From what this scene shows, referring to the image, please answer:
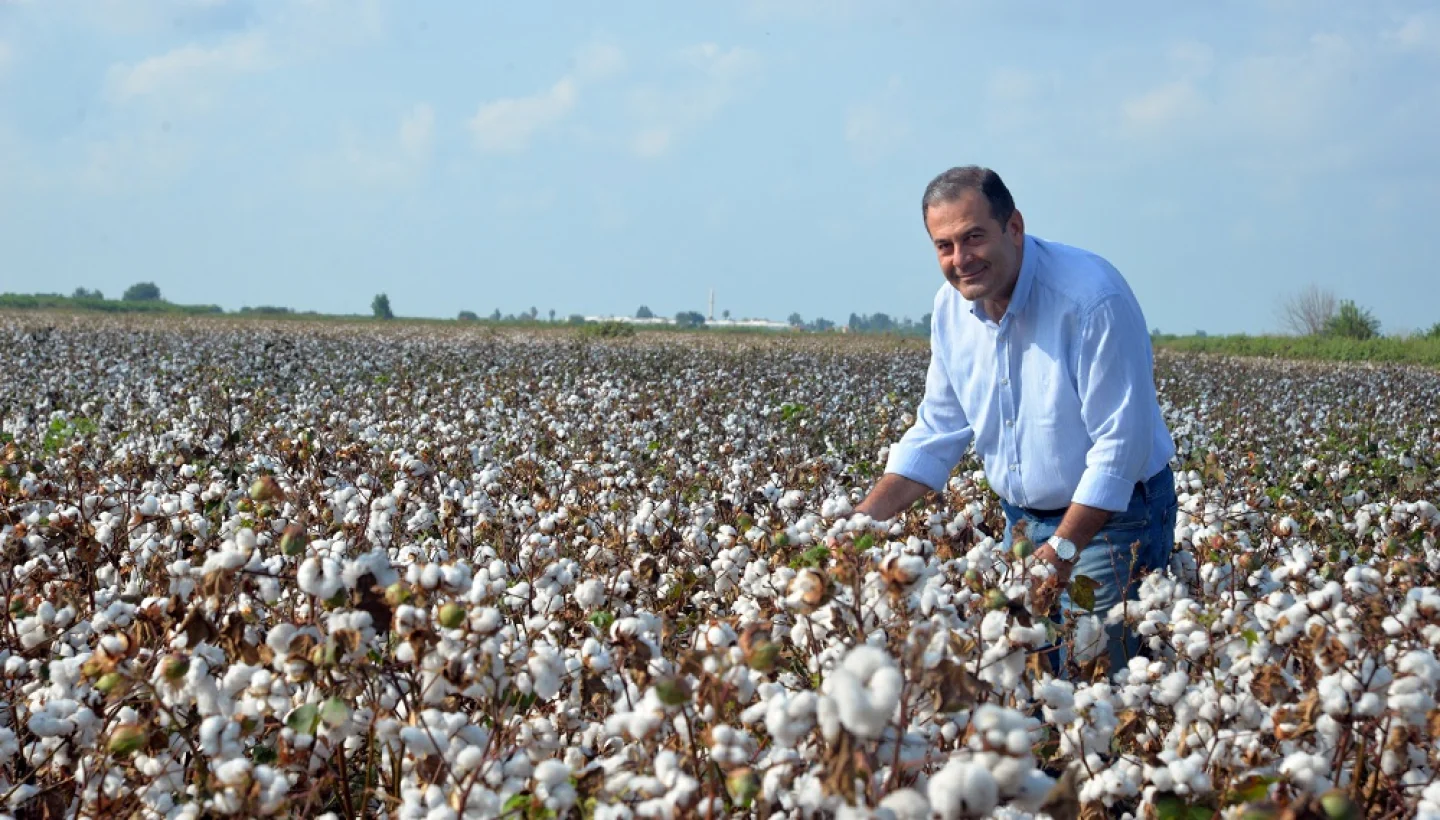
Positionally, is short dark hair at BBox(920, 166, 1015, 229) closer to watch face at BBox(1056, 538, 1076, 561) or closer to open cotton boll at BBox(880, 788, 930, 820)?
watch face at BBox(1056, 538, 1076, 561)

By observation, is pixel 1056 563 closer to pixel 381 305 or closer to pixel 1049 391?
pixel 1049 391

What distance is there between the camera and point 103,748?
2154mm

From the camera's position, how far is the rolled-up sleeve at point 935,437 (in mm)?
3871

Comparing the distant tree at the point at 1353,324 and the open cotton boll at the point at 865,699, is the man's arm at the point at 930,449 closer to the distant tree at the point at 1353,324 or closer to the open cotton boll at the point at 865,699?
the open cotton boll at the point at 865,699

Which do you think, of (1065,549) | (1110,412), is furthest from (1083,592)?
(1110,412)

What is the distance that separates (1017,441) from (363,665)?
2.30 m

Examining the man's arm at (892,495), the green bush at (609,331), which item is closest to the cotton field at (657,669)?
the man's arm at (892,495)

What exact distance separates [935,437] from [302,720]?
2368 mm

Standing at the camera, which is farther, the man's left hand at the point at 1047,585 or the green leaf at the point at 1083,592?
the green leaf at the point at 1083,592

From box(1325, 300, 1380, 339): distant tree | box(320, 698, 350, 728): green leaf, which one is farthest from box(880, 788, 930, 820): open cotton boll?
box(1325, 300, 1380, 339): distant tree

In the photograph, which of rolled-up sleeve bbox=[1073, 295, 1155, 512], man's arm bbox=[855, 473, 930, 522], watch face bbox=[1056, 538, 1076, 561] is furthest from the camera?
man's arm bbox=[855, 473, 930, 522]

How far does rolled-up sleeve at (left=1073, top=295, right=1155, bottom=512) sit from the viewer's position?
10.9 feet

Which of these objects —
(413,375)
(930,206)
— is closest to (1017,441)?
(930,206)

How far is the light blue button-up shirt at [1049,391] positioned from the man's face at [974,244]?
79mm
